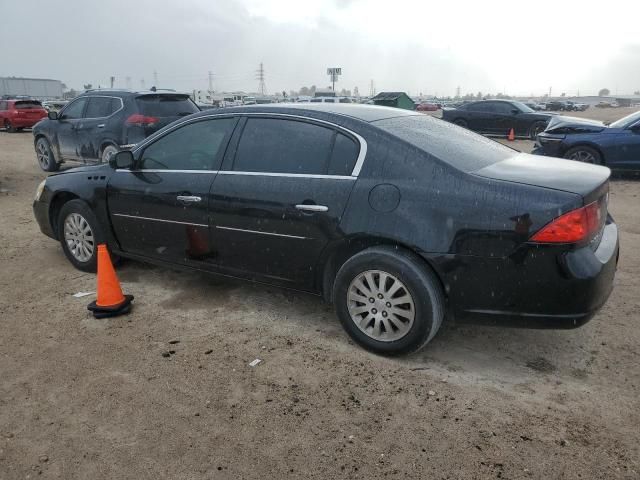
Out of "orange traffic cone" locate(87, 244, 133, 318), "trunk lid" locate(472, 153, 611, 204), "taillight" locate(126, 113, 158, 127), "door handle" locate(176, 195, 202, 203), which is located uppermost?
"trunk lid" locate(472, 153, 611, 204)

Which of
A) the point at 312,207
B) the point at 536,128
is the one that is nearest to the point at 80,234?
the point at 312,207

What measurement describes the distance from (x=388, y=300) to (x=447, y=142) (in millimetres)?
1188

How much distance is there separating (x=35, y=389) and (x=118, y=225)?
6.01ft

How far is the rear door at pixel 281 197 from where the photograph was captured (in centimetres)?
340

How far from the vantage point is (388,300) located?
324cm

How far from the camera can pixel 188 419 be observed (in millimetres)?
2775

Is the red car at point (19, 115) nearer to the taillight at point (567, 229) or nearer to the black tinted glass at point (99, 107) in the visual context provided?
the black tinted glass at point (99, 107)

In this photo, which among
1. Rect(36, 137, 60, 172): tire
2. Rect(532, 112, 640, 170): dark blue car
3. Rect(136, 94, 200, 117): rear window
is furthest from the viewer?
Rect(36, 137, 60, 172): tire

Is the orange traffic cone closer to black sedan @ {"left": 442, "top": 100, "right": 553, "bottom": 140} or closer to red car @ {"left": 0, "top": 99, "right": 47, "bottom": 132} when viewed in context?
black sedan @ {"left": 442, "top": 100, "right": 553, "bottom": 140}

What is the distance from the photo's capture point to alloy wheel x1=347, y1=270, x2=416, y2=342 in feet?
10.5

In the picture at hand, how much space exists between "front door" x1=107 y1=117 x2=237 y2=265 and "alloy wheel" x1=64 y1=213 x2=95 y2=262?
419mm

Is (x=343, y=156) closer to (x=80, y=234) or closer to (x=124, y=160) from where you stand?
(x=124, y=160)

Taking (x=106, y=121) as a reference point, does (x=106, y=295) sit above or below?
below

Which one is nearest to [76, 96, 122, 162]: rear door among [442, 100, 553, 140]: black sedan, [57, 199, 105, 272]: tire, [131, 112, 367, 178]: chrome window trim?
[57, 199, 105, 272]: tire
